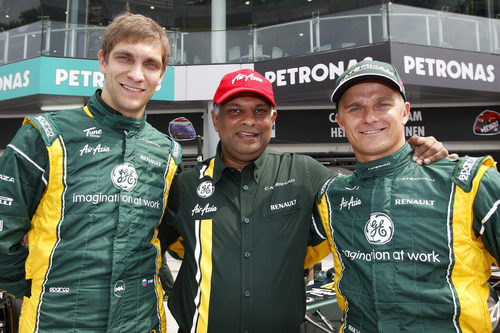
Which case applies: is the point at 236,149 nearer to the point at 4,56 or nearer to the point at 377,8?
the point at 377,8

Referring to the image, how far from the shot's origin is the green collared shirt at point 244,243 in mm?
1764

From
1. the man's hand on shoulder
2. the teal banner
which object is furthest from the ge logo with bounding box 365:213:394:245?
the teal banner

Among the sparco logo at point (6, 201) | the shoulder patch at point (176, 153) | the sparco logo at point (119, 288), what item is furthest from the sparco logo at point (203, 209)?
the sparco logo at point (6, 201)

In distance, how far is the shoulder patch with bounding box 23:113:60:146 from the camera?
1.63 m

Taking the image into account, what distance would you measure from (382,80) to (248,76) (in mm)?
726

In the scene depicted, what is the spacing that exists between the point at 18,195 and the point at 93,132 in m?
0.41

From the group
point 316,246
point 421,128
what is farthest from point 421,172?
point 421,128

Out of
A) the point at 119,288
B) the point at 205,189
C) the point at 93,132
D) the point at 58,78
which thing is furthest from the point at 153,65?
the point at 58,78

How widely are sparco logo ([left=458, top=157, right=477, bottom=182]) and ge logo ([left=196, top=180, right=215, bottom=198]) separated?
1131 millimetres

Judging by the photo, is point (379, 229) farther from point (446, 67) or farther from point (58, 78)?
point (58, 78)

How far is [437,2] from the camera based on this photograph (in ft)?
31.0

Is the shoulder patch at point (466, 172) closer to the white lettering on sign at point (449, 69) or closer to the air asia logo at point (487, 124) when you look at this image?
the white lettering on sign at point (449, 69)

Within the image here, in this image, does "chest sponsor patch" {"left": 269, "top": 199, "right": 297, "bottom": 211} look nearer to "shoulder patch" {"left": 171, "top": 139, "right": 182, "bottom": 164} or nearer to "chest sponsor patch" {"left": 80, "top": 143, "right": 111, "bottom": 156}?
"shoulder patch" {"left": 171, "top": 139, "right": 182, "bottom": 164}

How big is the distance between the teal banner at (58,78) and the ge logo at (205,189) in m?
6.83
